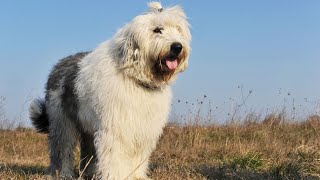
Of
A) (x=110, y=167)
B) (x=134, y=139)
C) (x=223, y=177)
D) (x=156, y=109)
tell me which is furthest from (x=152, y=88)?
(x=223, y=177)

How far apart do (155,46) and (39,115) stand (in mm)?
2686

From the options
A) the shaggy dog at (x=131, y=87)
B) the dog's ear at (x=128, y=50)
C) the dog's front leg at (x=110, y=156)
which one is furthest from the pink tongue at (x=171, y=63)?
the dog's front leg at (x=110, y=156)

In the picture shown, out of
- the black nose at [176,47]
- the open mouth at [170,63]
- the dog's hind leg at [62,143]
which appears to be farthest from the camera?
the dog's hind leg at [62,143]

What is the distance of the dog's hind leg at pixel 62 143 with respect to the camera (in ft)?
23.5

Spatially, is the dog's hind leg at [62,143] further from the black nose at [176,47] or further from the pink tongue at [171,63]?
the black nose at [176,47]

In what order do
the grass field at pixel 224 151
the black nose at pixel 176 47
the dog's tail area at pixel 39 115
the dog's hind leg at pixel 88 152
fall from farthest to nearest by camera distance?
the dog's tail area at pixel 39 115 < the dog's hind leg at pixel 88 152 < the grass field at pixel 224 151 < the black nose at pixel 176 47

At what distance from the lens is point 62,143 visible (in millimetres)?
7191

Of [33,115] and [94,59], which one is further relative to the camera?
[33,115]

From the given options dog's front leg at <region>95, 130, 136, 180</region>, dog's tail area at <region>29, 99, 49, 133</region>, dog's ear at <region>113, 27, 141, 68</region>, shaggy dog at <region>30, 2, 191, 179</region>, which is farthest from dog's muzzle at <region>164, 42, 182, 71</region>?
dog's tail area at <region>29, 99, 49, 133</region>

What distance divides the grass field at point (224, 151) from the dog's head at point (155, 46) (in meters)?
1.26

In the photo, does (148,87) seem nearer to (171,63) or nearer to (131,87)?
(131,87)

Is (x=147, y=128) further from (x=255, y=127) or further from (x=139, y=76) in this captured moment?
(x=255, y=127)

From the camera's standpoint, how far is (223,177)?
6809 millimetres

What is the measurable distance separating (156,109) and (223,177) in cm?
129
